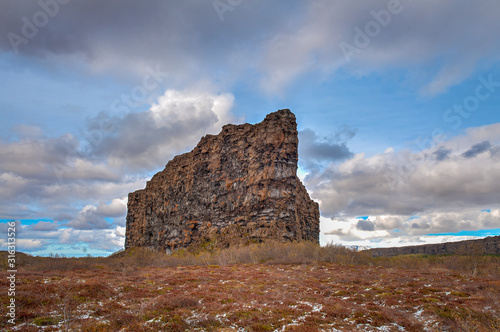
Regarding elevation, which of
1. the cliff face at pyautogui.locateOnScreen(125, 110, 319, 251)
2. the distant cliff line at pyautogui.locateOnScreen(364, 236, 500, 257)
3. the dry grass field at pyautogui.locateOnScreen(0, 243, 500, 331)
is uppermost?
the cliff face at pyautogui.locateOnScreen(125, 110, 319, 251)

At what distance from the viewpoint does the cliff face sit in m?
35.9

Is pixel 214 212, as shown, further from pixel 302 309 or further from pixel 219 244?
pixel 302 309

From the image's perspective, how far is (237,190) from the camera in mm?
40531

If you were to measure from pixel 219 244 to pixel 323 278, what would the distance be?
79.7 feet

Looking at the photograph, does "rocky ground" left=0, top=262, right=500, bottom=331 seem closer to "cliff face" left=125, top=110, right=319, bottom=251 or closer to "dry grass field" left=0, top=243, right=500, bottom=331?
"dry grass field" left=0, top=243, right=500, bottom=331

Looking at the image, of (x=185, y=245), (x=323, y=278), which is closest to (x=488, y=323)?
(x=323, y=278)

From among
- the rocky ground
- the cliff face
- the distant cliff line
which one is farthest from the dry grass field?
the cliff face

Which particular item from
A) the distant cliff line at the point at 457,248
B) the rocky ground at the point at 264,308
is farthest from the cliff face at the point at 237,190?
the rocky ground at the point at 264,308

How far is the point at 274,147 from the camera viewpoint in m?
37.1

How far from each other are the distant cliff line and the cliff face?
12.3 meters

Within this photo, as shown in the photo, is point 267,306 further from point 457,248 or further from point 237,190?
point 237,190

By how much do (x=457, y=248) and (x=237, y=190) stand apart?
26.6 meters

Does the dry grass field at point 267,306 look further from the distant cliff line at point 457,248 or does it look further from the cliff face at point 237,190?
the cliff face at point 237,190

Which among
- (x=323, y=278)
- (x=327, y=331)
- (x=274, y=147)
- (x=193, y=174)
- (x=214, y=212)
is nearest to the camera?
(x=327, y=331)
